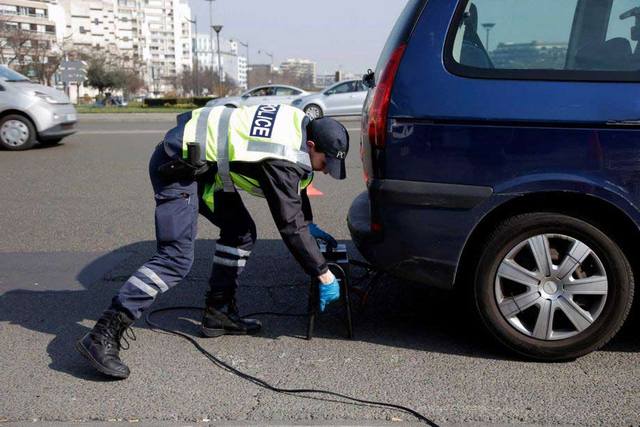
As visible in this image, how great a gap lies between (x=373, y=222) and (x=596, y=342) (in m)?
1.25

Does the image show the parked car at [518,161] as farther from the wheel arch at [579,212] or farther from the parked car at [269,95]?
the parked car at [269,95]

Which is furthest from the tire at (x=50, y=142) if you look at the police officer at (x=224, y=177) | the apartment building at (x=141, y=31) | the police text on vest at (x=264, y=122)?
the apartment building at (x=141, y=31)

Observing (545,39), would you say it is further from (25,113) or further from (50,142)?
(50,142)

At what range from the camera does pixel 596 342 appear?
3.31m

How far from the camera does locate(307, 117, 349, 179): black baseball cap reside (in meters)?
3.25

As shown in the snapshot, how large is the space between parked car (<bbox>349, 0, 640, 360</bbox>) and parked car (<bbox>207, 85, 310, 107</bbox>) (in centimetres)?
2063

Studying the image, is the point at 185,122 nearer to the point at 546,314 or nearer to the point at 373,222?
the point at 373,222

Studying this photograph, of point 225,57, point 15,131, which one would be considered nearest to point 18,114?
point 15,131

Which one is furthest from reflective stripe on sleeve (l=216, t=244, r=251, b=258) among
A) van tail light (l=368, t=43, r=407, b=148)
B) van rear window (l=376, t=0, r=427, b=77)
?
van rear window (l=376, t=0, r=427, b=77)

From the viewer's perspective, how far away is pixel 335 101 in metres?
22.2

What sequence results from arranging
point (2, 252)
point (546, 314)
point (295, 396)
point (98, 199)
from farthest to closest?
point (98, 199) < point (2, 252) < point (546, 314) < point (295, 396)

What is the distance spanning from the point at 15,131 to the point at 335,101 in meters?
12.1

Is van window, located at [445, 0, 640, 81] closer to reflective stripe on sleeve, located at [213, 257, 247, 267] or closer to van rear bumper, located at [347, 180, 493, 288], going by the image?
van rear bumper, located at [347, 180, 493, 288]

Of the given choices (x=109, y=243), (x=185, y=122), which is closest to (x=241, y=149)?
(x=185, y=122)
